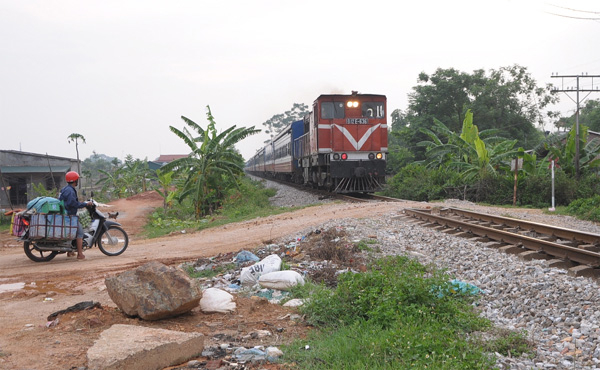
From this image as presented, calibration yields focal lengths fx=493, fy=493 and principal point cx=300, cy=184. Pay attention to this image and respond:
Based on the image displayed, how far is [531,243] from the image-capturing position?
7.09 m

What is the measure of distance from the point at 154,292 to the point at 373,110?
1432 centimetres

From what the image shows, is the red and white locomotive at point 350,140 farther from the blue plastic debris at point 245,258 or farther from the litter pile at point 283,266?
the blue plastic debris at point 245,258

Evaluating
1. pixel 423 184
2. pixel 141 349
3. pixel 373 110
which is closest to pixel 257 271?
pixel 141 349

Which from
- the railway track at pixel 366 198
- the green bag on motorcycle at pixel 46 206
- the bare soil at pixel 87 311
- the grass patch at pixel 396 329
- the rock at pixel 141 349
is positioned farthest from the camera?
the railway track at pixel 366 198

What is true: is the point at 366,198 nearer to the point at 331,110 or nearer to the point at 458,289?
the point at 331,110

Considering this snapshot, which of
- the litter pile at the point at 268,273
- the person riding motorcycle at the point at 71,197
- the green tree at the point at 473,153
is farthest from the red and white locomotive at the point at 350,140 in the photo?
the person riding motorcycle at the point at 71,197

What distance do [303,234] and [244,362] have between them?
6178mm

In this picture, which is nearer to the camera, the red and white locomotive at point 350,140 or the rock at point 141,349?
the rock at point 141,349

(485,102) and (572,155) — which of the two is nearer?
(572,155)

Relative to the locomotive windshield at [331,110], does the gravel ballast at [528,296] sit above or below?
below

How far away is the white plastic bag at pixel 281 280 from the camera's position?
19.7ft

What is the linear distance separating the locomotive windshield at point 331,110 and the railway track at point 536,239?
23.9 feet

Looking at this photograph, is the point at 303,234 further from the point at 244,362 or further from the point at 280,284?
the point at 244,362

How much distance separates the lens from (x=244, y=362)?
3799 mm
